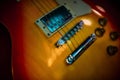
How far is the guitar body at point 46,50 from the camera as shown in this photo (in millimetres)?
702

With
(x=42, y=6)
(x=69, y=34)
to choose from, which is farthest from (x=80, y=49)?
(x=42, y=6)

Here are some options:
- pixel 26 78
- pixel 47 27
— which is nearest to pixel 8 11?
pixel 47 27

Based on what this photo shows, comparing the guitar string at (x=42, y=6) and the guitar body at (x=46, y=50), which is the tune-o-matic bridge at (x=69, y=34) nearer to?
the guitar body at (x=46, y=50)

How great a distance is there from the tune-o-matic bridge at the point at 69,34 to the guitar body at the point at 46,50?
0.04ft

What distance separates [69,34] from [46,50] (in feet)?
0.38

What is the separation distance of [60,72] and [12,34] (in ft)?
0.72

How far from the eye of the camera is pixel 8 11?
78 cm

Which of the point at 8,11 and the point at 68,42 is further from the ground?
the point at 8,11

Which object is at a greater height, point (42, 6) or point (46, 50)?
point (42, 6)

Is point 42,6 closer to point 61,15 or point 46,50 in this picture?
point 61,15

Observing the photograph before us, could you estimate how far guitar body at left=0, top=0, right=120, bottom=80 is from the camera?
70cm

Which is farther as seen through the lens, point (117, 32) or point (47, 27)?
point (117, 32)

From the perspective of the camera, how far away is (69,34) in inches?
31.2

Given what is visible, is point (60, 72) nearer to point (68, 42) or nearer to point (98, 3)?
point (68, 42)
